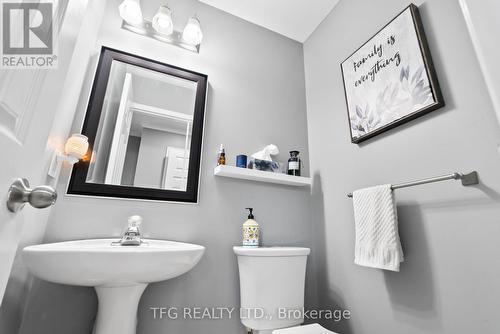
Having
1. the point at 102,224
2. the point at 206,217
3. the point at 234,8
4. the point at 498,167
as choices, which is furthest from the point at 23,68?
the point at 234,8

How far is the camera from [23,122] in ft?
1.28

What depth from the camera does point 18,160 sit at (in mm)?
372

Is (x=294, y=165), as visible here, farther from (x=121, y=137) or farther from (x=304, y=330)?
(x=121, y=137)

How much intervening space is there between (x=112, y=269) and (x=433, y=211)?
116 cm

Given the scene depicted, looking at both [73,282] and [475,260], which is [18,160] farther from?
[475,260]

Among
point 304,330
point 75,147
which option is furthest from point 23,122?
point 304,330

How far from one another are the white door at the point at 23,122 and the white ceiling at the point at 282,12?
4.62 ft

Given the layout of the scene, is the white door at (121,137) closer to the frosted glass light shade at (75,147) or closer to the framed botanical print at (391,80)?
the frosted glass light shade at (75,147)

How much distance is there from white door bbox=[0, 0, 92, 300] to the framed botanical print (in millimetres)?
1230

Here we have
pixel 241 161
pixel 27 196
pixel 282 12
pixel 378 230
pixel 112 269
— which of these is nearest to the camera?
pixel 27 196

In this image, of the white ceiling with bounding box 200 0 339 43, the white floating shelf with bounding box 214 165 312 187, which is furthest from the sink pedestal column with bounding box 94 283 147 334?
the white ceiling with bounding box 200 0 339 43

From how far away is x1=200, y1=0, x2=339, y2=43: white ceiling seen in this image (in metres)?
1.63

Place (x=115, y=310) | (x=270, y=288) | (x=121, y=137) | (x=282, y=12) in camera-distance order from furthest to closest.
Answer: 1. (x=282, y=12)
2. (x=121, y=137)
3. (x=270, y=288)
4. (x=115, y=310)

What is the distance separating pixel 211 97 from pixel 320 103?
785mm
